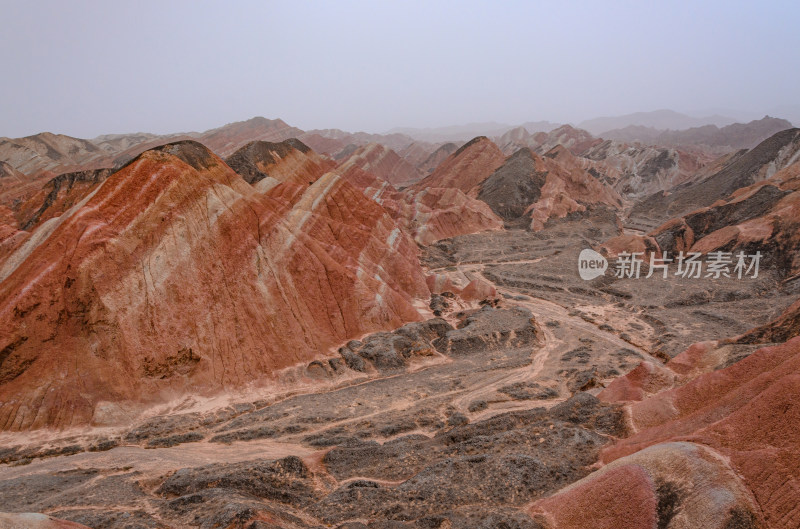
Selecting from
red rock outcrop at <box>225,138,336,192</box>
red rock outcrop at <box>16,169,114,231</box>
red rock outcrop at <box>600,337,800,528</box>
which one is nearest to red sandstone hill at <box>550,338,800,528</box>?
red rock outcrop at <box>600,337,800,528</box>

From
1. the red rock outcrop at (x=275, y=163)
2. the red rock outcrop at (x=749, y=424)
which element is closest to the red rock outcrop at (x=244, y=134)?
the red rock outcrop at (x=275, y=163)

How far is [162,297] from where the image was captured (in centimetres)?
2083

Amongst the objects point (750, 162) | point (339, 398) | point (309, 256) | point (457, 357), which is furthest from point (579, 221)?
point (339, 398)

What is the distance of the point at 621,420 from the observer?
46.9 ft

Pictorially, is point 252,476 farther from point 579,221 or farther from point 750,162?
point 750,162

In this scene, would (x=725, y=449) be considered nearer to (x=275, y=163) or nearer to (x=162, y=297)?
(x=162, y=297)

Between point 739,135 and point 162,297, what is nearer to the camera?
point 162,297

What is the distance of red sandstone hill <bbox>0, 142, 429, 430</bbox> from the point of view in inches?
729

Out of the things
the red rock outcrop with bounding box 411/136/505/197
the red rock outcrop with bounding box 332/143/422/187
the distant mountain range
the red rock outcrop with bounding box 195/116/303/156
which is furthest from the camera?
the distant mountain range

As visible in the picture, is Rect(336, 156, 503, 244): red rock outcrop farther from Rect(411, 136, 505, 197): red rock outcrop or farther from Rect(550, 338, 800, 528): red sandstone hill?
Rect(550, 338, 800, 528): red sandstone hill

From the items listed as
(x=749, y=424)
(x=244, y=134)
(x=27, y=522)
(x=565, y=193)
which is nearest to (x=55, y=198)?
(x=27, y=522)

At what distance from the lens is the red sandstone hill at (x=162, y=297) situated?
60.7 feet

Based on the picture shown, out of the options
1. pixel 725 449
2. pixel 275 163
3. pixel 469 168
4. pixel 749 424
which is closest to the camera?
pixel 725 449

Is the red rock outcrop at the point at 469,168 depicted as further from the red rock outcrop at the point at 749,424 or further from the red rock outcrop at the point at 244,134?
the red rock outcrop at the point at 749,424
